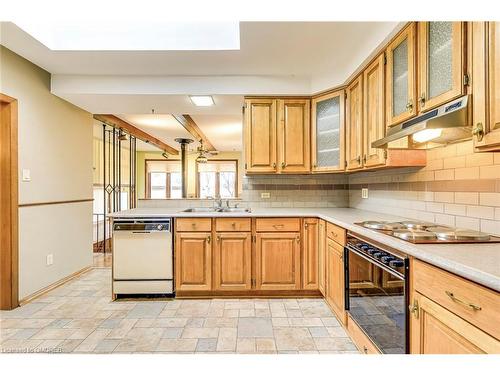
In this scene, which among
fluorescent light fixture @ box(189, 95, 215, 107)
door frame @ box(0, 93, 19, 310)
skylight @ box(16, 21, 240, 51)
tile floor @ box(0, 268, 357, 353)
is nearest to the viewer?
tile floor @ box(0, 268, 357, 353)

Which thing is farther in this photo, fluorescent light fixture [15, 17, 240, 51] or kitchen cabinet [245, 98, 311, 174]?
kitchen cabinet [245, 98, 311, 174]

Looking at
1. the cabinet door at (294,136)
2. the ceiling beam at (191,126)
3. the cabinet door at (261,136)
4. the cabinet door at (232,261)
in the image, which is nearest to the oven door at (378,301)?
the cabinet door at (232,261)

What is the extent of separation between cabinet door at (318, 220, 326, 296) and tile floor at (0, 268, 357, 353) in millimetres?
188

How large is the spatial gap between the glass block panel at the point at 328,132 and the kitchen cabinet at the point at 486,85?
1.76m

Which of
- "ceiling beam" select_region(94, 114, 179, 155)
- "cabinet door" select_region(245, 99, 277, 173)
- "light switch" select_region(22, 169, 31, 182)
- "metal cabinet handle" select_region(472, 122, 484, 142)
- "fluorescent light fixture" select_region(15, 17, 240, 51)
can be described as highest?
"fluorescent light fixture" select_region(15, 17, 240, 51)

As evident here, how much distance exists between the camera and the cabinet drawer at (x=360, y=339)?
5.37 ft

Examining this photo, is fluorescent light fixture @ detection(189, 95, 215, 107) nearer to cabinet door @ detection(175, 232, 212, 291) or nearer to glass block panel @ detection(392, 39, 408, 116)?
cabinet door @ detection(175, 232, 212, 291)

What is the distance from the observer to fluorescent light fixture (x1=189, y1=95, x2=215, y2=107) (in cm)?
304

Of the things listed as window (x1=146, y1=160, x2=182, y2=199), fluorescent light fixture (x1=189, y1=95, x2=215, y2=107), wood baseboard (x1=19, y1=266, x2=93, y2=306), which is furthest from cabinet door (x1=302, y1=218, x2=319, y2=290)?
window (x1=146, y1=160, x2=182, y2=199)

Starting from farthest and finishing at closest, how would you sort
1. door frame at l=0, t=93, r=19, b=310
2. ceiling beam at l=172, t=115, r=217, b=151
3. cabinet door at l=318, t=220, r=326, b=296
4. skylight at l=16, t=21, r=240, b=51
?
ceiling beam at l=172, t=115, r=217, b=151 < cabinet door at l=318, t=220, r=326, b=296 < door frame at l=0, t=93, r=19, b=310 < skylight at l=16, t=21, r=240, b=51

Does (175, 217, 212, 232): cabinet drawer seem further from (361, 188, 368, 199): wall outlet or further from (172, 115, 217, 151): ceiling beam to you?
(172, 115, 217, 151): ceiling beam

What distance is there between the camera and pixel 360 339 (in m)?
1.84

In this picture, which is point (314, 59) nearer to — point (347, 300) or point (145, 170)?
point (347, 300)

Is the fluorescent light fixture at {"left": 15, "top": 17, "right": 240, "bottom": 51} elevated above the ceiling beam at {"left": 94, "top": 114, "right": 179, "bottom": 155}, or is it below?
above
